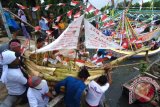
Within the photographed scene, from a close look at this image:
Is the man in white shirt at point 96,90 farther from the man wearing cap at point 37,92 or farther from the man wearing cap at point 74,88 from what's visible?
the man wearing cap at point 37,92

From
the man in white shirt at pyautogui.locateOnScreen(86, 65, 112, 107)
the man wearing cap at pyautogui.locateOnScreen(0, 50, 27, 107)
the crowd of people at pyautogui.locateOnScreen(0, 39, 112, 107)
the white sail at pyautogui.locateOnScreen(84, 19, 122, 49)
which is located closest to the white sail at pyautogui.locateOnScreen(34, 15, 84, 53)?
the white sail at pyautogui.locateOnScreen(84, 19, 122, 49)

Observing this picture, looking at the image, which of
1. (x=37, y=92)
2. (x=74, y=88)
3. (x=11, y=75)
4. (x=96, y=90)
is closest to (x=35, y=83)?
(x=37, y=92)

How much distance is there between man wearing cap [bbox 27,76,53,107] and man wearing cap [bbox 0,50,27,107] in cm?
37

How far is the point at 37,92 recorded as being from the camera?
5227mm

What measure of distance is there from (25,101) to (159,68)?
5358 mm

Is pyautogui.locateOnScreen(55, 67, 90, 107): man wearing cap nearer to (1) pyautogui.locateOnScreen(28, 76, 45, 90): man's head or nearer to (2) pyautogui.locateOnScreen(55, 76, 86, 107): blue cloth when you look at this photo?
(2) pyautogui.locateOnScreen(55, 76, 86, 107): blue cloth

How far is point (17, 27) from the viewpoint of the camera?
13.3m

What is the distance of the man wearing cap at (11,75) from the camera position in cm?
518

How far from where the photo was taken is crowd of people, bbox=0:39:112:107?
518 centimetres

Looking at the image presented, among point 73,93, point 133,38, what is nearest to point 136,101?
point 73,93

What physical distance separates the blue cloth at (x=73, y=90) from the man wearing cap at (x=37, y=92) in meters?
0.48

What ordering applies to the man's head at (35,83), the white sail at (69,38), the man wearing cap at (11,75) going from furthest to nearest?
1. the white sail at (69,38)
2. the man wearing cap at (11,75)
3. the man's head at (35,83)

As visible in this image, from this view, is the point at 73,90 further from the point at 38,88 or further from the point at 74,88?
the point at 38,88

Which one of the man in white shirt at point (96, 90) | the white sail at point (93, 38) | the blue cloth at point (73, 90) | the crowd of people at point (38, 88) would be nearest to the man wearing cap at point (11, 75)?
the crowd of people at point (38, 88)
